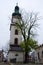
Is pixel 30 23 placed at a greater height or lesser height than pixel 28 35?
greater

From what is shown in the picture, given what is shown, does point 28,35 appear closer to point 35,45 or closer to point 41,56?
point 35,45

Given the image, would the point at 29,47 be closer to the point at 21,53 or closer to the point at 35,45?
the point at 35,45

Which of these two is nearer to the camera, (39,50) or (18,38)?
(39,50)

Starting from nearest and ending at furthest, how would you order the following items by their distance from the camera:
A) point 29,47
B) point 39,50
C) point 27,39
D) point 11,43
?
point 27,39 < point 29,47 < point 39,50 < point 11,43

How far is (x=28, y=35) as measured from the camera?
1613 inches

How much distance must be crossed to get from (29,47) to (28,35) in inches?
158

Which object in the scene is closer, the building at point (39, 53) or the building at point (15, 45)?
the building at point (39, 53)

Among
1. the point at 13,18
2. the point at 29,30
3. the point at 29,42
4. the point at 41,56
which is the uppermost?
the point at 13,18

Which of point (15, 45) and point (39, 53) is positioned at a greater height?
point (15, 45)

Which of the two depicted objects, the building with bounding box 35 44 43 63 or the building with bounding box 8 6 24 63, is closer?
the building with bounding box 35 44 43 63

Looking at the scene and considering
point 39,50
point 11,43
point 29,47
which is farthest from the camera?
point 11,43

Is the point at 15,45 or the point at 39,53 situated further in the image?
the point at 15,45

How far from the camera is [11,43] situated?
51.8m

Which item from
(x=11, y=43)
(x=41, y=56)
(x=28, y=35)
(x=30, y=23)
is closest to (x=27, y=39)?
(x=28, y=35)
